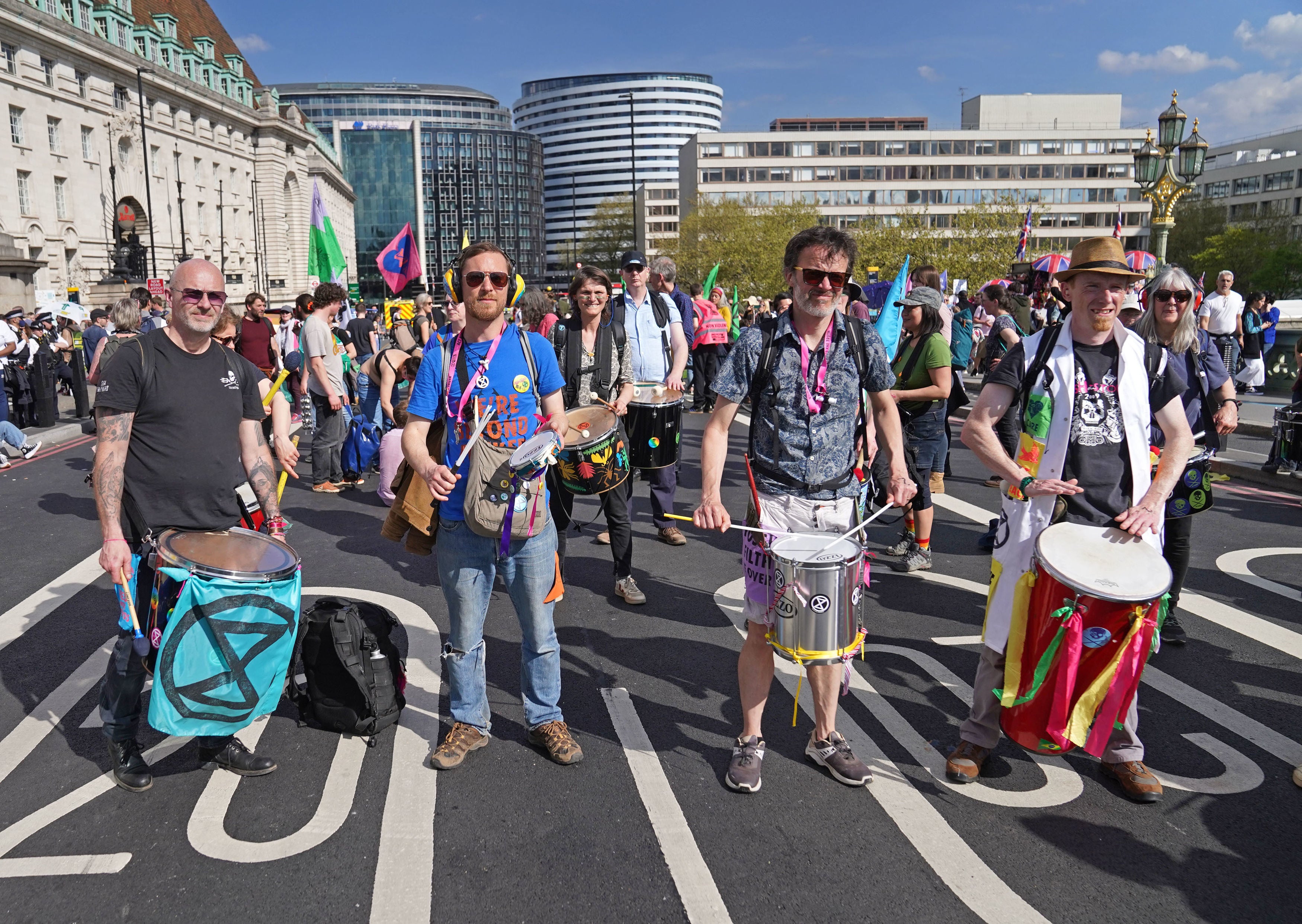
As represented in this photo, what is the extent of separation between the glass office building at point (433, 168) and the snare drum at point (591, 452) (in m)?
140

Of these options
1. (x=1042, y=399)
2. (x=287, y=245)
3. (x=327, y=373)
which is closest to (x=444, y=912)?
(x=1042, y=399)

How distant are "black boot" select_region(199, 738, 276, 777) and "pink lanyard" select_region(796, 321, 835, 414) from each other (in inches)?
102

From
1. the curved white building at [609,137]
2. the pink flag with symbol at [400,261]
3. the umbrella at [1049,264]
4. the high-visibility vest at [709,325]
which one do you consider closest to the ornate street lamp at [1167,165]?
the umbrella at [1049,264]

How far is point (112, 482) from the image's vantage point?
138 inches

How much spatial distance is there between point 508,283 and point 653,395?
2738 mm

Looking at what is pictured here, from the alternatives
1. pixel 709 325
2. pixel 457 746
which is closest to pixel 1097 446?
pixel 457 746

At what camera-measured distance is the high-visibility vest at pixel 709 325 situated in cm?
1495

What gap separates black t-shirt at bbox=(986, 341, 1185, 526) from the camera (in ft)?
11.6

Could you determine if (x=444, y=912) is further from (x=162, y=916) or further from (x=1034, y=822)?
(x=1034, y=822)

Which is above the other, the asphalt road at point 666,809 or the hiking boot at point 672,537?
the hiking boot at point 672,537

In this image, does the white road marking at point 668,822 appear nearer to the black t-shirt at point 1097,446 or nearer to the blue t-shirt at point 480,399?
the blue t-shirt at point 480,399

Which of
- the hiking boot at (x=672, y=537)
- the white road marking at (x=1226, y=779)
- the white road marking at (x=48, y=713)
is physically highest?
the hiking boot at (x=672, y=537)

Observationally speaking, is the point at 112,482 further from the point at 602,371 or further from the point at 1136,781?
the point at 1136,781

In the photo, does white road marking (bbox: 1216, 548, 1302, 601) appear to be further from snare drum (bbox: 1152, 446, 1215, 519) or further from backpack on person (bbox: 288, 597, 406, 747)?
backpack on person (bbox: 288, 597, 406, 747)
